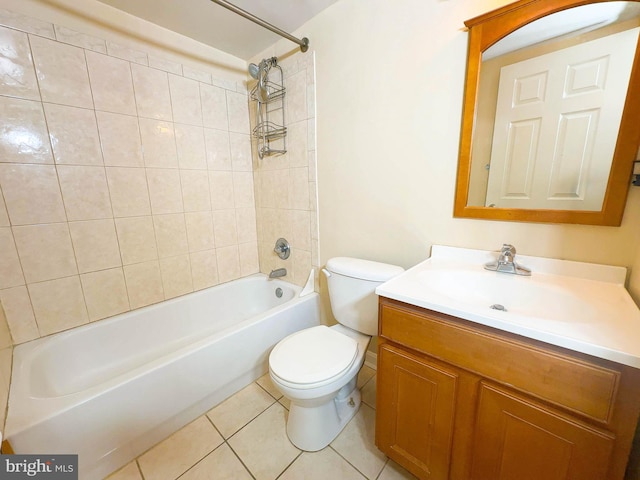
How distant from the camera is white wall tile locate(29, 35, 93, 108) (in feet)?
3.99

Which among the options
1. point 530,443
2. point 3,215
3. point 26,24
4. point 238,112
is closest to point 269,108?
point 238,112

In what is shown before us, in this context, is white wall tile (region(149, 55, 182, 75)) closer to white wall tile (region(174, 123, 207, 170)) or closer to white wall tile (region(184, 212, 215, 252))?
white wall tile (region(174, 123, 207, 170))

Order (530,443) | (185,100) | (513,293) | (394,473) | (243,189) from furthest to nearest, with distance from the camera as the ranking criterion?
(243,189) < (185,100) < (394,473) < (513,293) < (530,443)

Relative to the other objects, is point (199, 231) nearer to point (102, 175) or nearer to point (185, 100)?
point (102, 175)

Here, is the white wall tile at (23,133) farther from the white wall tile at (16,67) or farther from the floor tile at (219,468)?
the floor tile at (219,468)

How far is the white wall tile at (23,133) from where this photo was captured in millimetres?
1170

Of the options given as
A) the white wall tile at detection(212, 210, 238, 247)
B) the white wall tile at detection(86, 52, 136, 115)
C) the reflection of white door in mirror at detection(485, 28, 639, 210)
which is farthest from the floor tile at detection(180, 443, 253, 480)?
the white wall tile at detection(86, 52, 136, 115)

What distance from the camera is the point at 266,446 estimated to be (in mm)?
1170

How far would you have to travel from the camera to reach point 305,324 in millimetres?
1731

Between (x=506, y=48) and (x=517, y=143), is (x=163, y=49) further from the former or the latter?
(x=517, y=143)

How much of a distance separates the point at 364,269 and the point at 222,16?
5.51ft

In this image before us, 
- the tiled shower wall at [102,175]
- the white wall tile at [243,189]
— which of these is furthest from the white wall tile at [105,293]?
the white wall tile at [243,189]
